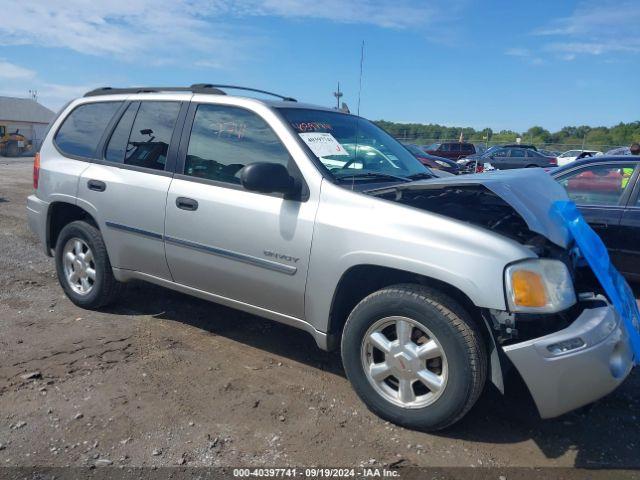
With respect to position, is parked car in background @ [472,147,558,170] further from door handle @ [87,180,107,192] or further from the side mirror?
the side mirror

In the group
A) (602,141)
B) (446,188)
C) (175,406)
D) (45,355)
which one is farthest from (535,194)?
(602,141)

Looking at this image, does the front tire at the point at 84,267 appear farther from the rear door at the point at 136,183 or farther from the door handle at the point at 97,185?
the door handle at the point at 97,185

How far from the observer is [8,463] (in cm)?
273

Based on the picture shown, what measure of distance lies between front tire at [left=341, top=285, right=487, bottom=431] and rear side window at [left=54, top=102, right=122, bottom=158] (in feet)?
9.50

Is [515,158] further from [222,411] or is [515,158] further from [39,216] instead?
[222,411]

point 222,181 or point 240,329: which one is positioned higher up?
point 222,181

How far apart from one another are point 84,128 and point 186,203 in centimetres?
167

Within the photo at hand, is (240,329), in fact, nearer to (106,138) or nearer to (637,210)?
(106,138)

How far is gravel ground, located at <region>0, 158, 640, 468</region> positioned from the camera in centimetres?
288

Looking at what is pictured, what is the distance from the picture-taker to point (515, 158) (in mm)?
25906

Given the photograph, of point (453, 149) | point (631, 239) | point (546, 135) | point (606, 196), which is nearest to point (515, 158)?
point (453, 149)

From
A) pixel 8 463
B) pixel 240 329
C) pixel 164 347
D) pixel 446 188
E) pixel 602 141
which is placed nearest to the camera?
pixel 8 463

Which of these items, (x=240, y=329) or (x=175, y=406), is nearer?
(x=175, y=406)

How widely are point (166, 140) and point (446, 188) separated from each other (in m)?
2.20
